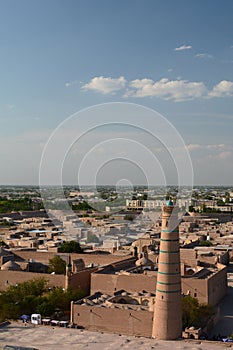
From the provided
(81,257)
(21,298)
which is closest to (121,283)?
(21,298)

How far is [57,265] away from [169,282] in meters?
9.57

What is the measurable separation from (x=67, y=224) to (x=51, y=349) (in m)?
30.7

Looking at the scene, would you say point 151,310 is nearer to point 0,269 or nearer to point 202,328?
point 202,328

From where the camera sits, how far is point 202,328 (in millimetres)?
14336

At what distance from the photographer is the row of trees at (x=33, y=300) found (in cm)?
1595

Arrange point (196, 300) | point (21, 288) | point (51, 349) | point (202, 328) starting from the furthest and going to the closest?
point (21, 288), point (196, 300), point (202, 328), point (51, 349)

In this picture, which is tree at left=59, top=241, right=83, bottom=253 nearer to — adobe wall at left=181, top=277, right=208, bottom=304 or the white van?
adobe wall at left=181, top=277, right=208, bottom=304

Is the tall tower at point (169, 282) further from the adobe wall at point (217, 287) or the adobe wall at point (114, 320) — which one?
the adobe wall at point (217, 287)

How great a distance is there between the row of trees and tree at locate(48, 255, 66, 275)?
10.5 ft

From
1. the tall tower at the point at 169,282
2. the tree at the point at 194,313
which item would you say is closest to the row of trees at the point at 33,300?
the tree at the point at 194,313

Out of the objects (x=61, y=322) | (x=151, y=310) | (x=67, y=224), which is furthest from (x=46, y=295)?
(x=67, y=224)

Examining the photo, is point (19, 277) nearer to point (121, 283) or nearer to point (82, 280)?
point (82, 280)

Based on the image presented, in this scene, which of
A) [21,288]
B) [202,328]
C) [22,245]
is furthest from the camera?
[22,245]

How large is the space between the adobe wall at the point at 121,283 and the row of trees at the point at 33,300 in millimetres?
661
